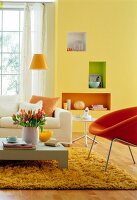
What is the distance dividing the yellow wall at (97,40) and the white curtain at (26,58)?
91 centimetres

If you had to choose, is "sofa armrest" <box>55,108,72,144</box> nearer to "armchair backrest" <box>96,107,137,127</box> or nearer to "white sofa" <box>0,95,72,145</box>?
"white sofa" <box>0,95,72,145</box>

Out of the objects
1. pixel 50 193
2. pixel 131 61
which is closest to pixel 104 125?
pixel 50 193

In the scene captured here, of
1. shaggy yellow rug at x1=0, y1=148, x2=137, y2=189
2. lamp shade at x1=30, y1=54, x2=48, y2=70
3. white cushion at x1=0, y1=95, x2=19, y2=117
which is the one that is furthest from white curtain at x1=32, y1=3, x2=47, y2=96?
shaggy yellow rug at x1=0, y1=148, x2=137, y2=189

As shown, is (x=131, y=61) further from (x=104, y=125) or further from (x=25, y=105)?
(x=104, y=125)

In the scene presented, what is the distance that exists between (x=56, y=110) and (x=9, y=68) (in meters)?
3.20

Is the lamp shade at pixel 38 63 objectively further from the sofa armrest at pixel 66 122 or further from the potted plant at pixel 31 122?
the potted plant at pixel 31 122

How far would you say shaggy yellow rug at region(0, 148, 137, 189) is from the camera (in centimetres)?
405

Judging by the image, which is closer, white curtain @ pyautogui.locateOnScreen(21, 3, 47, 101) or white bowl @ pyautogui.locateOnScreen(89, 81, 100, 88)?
white bowl @ pyautogui.locateOnScreen(89, 81, 100, 88)

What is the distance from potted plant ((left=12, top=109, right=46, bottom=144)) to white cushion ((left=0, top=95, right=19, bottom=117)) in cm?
222

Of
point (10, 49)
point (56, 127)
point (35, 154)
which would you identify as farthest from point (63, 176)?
point (10, 49)

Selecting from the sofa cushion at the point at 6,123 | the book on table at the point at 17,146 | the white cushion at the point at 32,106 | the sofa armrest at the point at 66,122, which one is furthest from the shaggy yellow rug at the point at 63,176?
the white cushion at the point at 32,106

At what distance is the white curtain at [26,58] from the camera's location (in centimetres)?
982

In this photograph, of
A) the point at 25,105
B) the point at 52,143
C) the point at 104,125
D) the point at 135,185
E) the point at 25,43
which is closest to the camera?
the point at 135,185

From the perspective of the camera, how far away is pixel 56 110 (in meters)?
7.33
